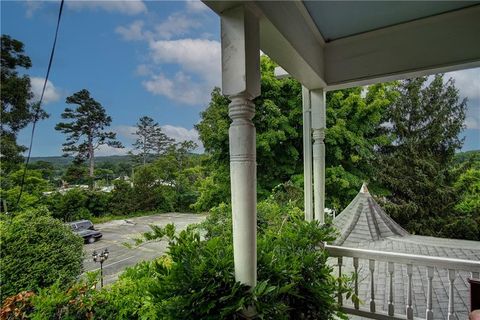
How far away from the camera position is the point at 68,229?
374cm

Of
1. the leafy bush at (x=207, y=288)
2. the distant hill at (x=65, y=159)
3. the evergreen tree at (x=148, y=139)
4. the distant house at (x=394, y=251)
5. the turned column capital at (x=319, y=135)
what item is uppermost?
the evergreen tree at (x=148, y=139)

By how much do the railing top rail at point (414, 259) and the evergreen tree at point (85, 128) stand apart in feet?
15.2

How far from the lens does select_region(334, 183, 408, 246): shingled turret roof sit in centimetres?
490

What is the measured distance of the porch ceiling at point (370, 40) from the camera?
1.49 m

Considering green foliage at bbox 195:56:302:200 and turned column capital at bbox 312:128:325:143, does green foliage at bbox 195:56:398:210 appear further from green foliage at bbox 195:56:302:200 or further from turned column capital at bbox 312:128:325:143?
turned column capital at bbox 312:128:325:143

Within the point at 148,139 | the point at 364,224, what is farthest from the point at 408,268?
the point at 148,139

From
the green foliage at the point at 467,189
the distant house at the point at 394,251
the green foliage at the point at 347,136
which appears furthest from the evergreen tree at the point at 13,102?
the green foliage at the point at 467,189

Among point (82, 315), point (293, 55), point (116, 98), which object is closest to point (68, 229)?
point (82, 315)

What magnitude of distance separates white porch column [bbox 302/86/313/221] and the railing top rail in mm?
379

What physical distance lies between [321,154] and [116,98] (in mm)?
5268

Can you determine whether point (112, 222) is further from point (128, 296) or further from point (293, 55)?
point (293, 55)

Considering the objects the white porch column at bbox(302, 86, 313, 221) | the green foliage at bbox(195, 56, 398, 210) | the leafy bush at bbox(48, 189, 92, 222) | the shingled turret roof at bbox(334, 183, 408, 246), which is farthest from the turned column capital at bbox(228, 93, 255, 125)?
the green foliage at bbox(195, 56, 398, 210)

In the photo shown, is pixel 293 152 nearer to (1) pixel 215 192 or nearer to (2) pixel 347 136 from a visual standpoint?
(2) pixel 347 136

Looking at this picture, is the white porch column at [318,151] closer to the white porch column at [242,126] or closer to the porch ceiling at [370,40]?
the porch ceiling at [370,40]
